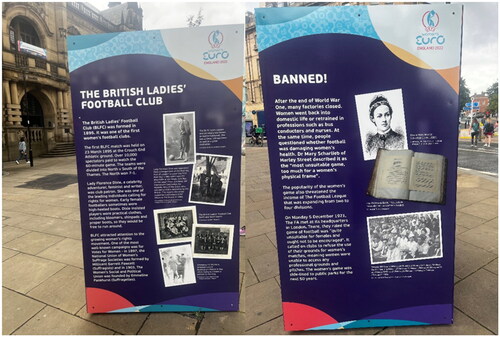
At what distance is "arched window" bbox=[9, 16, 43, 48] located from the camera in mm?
19250

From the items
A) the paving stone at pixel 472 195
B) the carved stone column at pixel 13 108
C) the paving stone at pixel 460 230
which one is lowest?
the paving stone at pixel 460 230

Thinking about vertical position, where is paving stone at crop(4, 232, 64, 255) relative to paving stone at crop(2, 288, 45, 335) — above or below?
above

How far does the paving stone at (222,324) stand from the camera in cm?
253

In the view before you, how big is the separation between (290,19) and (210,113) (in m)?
0.89

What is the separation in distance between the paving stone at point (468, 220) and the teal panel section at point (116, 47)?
481cm

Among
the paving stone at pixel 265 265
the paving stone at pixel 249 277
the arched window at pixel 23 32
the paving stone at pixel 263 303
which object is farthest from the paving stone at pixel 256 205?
the arched window at pixel 23 32

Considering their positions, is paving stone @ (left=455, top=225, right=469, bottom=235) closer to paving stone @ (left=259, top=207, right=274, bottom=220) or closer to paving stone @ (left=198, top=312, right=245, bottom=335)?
paving stone @ (left=259, top=207, right=274, bottom=220)

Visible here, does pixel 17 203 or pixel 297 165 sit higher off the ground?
pixel 297 165

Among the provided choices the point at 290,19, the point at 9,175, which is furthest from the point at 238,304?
the point at 9,175

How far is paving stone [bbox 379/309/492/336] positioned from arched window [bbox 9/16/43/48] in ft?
80.9

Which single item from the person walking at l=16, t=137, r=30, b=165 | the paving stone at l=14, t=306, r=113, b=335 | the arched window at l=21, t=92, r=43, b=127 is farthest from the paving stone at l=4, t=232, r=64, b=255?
the arched window at l=21, t=92, r=43, b=127

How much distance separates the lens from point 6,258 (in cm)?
398

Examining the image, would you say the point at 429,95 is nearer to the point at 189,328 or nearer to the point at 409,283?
the point at 409,283

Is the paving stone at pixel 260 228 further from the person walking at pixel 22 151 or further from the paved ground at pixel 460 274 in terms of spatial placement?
the person walking at pixel 22 151
